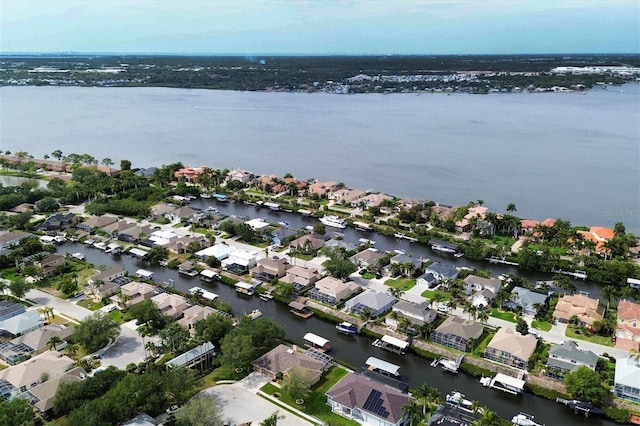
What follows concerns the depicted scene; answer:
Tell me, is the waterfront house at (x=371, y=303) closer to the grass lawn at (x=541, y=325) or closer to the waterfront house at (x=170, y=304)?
the grass lawn at (x=541, y=325)

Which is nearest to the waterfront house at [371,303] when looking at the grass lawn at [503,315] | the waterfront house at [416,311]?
the waterfront house at [416,311]

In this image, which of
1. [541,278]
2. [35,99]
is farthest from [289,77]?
[541,278]

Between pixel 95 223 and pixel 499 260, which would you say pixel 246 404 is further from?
pixel 95 223

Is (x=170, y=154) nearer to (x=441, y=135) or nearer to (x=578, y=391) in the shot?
(x=441, y=135)

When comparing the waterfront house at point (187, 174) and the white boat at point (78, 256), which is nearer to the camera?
the white boat at point (78, 256)

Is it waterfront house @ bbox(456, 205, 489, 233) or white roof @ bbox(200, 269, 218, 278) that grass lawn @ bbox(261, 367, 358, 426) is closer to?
white roof @ bbox(200, 269, 218, 278)

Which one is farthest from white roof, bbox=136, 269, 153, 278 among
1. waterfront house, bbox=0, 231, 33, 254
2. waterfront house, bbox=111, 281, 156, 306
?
waterfront house, bbox=0, 231, 33, 254

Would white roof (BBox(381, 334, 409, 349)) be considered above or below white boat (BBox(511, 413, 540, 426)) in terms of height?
above
